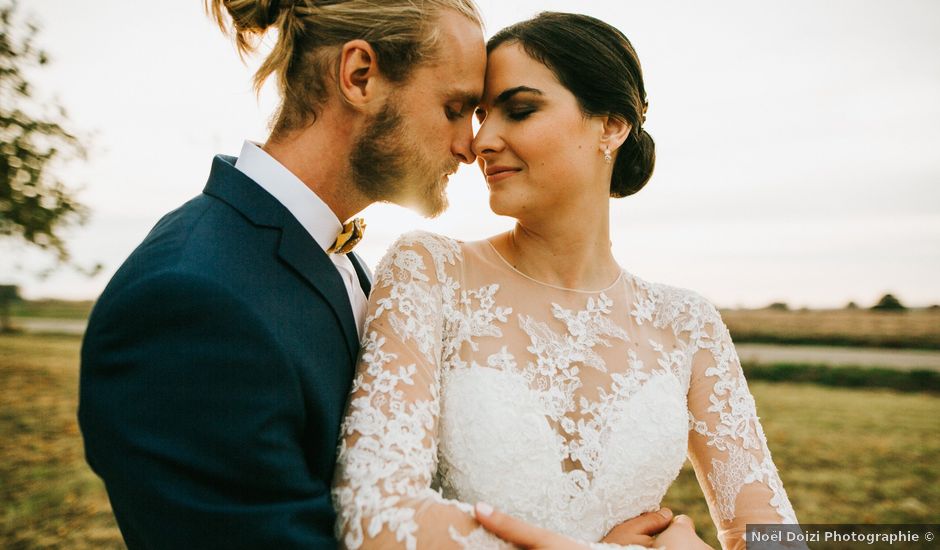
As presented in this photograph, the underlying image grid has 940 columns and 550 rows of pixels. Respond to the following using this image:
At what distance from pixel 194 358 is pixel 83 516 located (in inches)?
271

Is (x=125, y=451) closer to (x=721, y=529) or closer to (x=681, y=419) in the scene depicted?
(x=681, y=419)

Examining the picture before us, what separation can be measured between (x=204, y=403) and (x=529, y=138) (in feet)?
Result: 5.69

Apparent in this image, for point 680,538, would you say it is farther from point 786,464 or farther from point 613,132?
point 786,464

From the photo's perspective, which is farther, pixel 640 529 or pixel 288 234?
pixel 640 529

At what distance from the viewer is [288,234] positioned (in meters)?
2.08

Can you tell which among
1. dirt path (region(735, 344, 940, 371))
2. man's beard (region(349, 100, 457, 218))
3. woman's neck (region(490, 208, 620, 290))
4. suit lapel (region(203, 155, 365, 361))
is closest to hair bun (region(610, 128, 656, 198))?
woman's neck (region(490, 208, 620, 290))

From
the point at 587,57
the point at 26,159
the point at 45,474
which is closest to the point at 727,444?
the point at 587,57

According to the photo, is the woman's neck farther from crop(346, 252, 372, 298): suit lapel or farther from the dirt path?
the dirt path

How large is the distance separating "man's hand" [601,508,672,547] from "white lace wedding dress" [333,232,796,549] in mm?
47

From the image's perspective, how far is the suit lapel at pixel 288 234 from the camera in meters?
2.06

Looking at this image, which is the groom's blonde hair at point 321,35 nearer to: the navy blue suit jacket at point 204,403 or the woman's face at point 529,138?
the woman's face at point 529,138

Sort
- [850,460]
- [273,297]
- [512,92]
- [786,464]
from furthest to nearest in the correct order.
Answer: [850,460] → [786,464] → [512,92] → [273,297]

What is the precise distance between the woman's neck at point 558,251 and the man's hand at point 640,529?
107 cm

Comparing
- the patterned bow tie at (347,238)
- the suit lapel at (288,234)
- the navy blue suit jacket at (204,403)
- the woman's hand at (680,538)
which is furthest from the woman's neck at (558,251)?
the navy blue suit jacket at (204,403)
